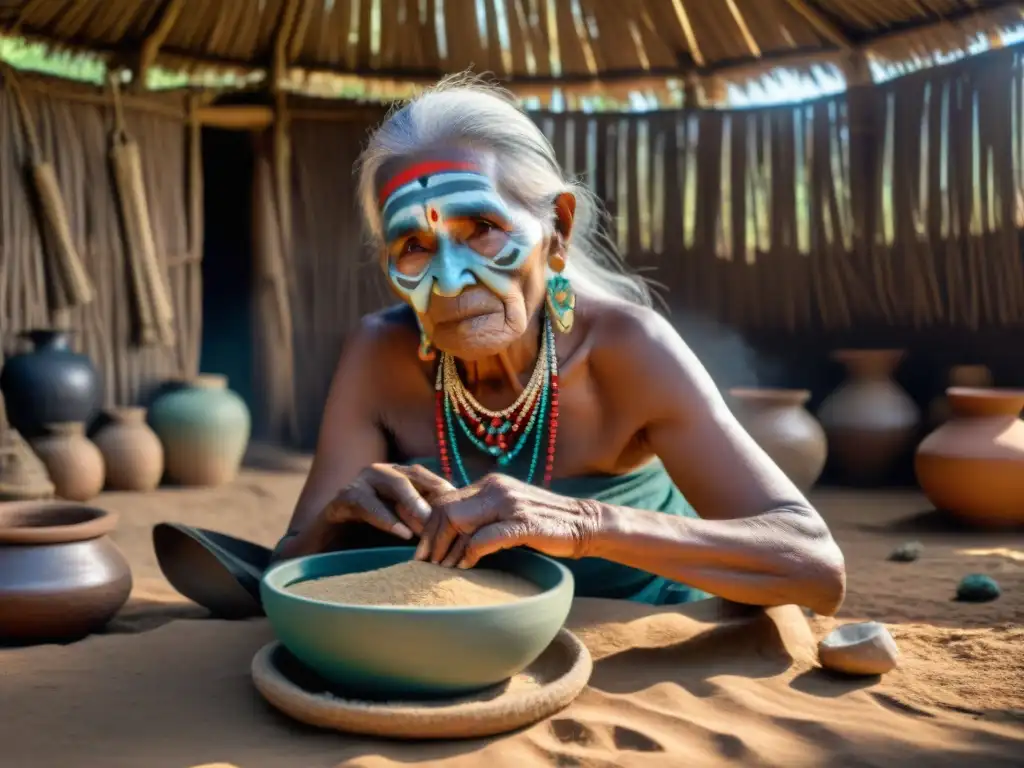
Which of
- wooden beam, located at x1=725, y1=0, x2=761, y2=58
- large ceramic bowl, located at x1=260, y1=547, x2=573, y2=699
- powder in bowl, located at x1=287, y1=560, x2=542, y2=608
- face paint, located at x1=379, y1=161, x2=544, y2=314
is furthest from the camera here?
wooden beam, located at x1=725, y1=0, x2=761, y2=58

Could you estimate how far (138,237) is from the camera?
235 inches

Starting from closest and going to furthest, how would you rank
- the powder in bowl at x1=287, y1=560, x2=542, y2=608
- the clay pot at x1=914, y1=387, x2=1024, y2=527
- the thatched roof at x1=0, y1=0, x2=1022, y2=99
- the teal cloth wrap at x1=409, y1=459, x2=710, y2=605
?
the powder in bowl at x1=287, y1=560, x2=542, y2=608 → the teal cloth wrap at x1=409, y1=459, x2=710, y2=605 → the clay pot at x1=914, y1=387, x2=1024, y2=527 → the thatched roof at x1=0, y1=0, x2=1022, y2=99

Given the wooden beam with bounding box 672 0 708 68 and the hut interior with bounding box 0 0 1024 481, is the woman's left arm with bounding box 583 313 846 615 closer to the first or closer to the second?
the hut interior with bounding box 0 0 1024 481

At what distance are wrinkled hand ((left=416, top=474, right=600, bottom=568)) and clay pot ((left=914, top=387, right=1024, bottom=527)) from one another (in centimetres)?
335

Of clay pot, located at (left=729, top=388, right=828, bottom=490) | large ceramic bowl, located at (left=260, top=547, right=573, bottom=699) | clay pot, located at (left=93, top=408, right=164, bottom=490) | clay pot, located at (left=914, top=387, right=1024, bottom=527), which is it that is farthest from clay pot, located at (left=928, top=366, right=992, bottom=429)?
large ceramic bowl, located at (left=260, top=547, right=573, bottom=699)

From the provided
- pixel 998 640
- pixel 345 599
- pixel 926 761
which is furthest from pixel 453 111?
pixel 998 640

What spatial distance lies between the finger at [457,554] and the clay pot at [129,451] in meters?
4.30

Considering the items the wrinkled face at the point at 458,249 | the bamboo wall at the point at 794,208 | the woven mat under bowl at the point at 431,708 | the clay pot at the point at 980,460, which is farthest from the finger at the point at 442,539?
the bamboo wall at the point at 794,208

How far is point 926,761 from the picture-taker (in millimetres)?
1513

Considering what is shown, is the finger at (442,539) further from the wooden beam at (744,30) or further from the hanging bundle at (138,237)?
the wooden beam at (744,30)

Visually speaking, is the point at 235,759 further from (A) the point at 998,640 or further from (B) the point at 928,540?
(B) the point at 928,540

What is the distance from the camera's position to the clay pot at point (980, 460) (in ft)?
14.6

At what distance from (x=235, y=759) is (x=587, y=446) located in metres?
1.12

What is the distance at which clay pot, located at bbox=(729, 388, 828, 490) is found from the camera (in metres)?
5.28
